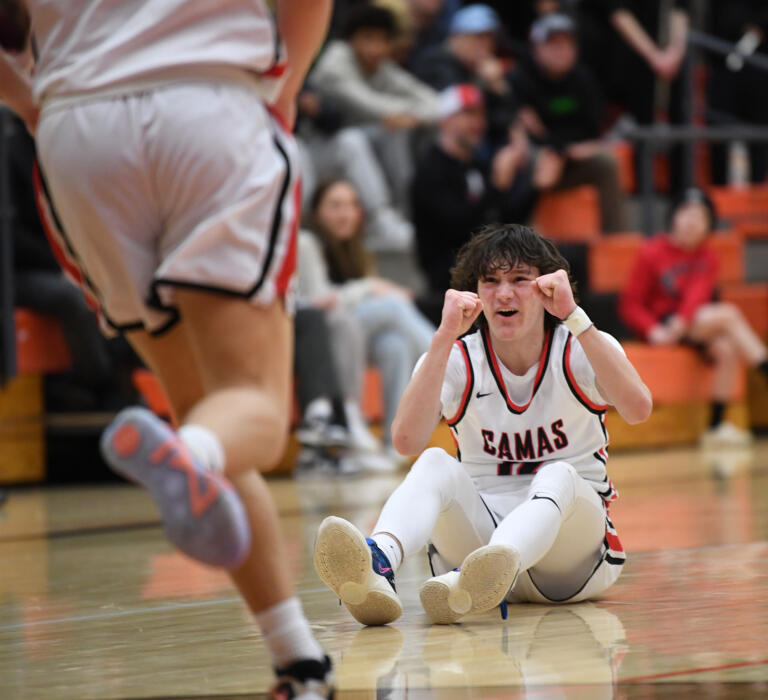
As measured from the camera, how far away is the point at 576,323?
10.6 feet

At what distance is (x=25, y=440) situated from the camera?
795 centimetres

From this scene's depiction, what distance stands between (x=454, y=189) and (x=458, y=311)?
5829 millimetres

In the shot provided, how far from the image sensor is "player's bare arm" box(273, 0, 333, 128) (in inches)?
97.5

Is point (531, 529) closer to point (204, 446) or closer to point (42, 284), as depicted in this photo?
point (204, 446)

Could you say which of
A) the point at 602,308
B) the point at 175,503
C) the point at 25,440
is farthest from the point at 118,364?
the point at 175,503

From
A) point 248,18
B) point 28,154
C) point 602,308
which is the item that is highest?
point 248,18

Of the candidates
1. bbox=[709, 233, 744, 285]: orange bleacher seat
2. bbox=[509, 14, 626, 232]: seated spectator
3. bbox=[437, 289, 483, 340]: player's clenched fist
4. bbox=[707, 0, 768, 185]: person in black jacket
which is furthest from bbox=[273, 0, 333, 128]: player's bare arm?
bbox=[707, 0, 768, 185]: person in black jacket

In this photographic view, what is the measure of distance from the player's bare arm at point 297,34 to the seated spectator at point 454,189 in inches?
243

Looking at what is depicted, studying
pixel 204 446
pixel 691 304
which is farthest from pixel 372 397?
pixel 204 446

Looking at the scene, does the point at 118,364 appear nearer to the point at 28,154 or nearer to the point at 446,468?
the point at 28,154

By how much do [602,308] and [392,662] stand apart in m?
6.97

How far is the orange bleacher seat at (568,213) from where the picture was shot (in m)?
9.98

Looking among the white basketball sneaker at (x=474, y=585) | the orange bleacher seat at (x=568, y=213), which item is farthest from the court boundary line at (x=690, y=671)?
the orange bleacher seat at (x=568, y=213)

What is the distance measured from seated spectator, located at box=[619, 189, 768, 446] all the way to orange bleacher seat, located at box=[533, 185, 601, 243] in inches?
25.8
